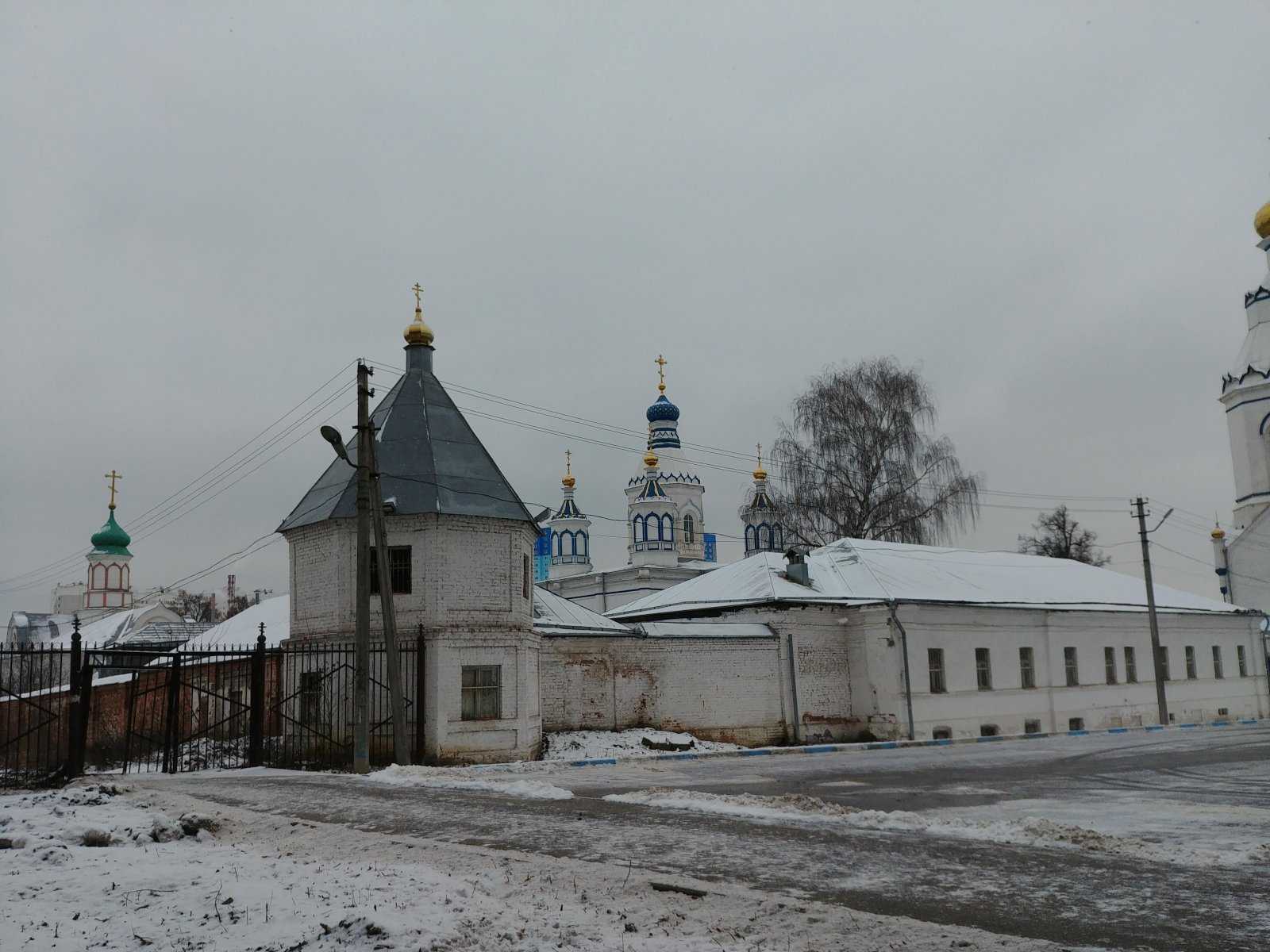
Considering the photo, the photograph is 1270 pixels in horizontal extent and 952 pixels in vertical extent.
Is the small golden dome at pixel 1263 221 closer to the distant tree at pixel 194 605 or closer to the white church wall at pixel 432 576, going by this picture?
the white church wall at pixel 432 576


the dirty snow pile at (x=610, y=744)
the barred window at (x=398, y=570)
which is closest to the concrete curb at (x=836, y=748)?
the dirty snow pile at (x=610, y=744)

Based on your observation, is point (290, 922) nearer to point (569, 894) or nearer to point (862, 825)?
point (569, 894)

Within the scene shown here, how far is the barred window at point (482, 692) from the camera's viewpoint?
20109mm

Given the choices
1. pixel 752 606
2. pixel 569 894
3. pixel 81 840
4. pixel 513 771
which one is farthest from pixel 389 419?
pixel 569 894

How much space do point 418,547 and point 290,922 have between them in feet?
49.6

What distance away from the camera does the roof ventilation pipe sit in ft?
93.1

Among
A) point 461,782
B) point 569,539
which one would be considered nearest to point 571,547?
point 569,539

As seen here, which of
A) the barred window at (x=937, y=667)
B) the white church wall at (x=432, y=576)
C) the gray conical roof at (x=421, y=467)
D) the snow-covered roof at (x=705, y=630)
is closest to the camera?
the white church wall at (x=432, y=576)

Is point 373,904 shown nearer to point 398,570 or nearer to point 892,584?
point 398,570

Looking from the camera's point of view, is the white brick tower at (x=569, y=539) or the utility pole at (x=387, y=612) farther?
the white brick tower at (x=569, y=539)

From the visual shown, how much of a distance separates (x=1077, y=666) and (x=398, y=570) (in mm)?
21641

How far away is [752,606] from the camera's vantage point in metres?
26.8

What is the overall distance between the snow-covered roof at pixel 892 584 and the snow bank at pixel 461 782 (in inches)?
495

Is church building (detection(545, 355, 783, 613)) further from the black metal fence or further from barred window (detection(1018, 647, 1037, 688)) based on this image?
the black metal fence
